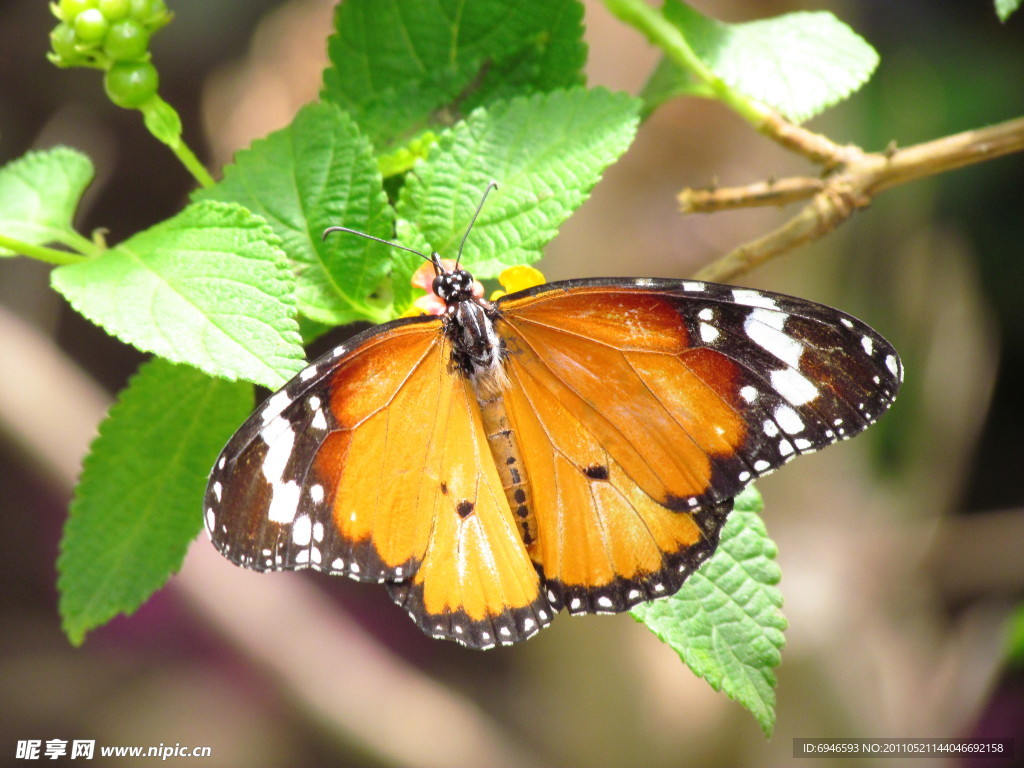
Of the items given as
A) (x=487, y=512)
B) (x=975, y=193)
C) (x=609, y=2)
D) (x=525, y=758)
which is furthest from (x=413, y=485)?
(x=975, y=193)

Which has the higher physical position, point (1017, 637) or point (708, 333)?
point (708, 333)

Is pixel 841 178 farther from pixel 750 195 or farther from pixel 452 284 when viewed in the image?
pixel 452 284

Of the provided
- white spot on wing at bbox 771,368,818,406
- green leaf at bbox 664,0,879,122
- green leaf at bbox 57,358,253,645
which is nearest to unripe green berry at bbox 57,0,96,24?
green leaf at bbox 57,358,253,645

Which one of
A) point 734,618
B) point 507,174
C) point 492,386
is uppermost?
point 507,174

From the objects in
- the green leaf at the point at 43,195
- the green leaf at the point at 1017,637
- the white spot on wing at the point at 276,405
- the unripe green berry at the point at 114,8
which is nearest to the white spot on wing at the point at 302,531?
the white spot on wing at the point at 276,405

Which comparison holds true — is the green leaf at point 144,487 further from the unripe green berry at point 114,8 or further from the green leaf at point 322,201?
the unripe green berry at point 114,8

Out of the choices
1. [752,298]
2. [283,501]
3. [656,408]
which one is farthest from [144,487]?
[752,298]
